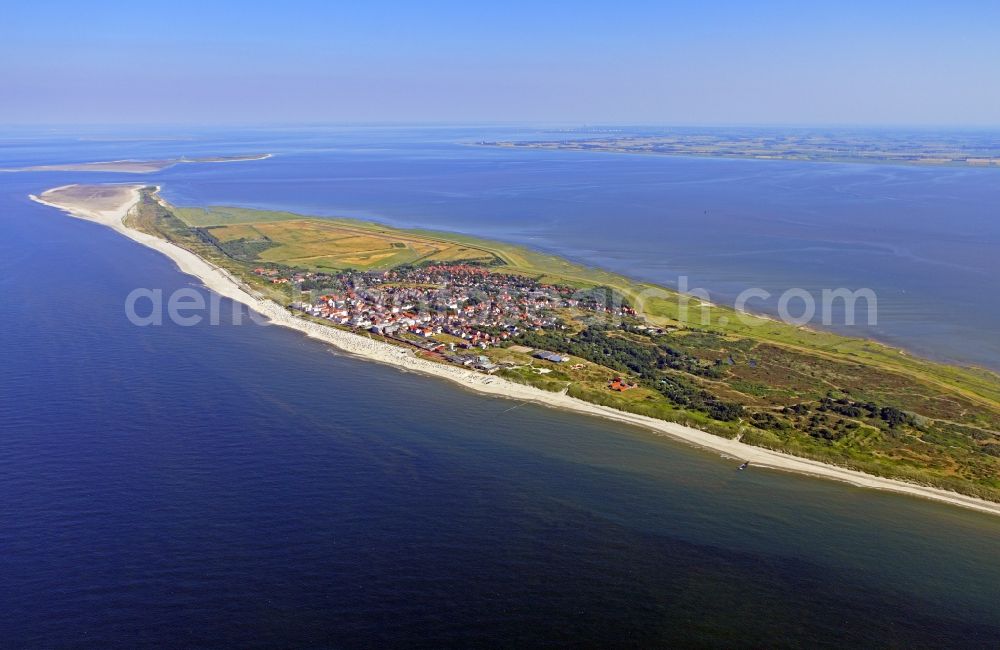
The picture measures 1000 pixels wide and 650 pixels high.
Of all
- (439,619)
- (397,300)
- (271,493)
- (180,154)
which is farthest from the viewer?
(180,154)

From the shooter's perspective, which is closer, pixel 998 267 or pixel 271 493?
pixel 271 493

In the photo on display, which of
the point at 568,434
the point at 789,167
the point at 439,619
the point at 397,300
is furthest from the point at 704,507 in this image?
the point at 789,167

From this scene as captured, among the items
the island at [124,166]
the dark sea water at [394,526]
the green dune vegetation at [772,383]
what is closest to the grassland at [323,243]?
the green dune vegetation at [772,383]

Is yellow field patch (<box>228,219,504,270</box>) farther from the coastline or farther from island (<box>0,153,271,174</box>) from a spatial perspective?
island (<box>0,153,271,174</box>)

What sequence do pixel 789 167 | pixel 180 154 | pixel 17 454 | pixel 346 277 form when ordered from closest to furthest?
pixel 17 454, pixel 346 277, pixel 789 167, pixel 180 154

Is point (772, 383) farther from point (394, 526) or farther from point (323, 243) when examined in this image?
point (323, 243)

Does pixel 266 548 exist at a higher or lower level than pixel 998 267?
lower

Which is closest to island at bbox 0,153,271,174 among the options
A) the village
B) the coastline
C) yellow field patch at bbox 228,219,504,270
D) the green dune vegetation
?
yellow field patch at bbox 228,219,504,270

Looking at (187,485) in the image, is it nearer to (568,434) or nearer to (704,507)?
(568,434)
